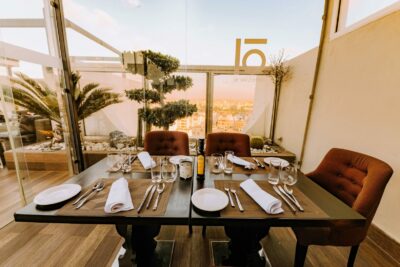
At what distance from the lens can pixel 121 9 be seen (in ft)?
8.84

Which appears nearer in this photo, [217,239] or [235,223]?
[235,223]

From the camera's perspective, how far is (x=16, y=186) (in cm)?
247

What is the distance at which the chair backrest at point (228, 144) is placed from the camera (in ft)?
6.40

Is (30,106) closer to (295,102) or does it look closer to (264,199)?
(264,199)

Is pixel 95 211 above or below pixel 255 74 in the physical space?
below

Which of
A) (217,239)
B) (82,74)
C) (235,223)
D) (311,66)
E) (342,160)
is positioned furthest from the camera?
(82,74)

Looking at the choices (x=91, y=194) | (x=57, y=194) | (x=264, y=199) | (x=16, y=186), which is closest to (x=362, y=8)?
(x=264, y=199)

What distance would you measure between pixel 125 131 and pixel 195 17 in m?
2.38

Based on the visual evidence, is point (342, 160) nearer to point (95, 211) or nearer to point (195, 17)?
point (95, 211)

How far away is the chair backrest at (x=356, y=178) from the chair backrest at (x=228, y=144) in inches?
26.6

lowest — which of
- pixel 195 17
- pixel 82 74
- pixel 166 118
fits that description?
pixel 166 118

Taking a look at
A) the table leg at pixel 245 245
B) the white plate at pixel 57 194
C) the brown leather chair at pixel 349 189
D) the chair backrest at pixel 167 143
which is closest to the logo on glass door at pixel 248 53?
the chair backrest at pixel 167 143

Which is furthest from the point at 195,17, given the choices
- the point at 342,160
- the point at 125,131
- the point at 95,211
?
Result: the point at 95,211

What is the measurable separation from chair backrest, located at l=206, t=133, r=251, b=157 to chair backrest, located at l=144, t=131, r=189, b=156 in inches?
10.5
